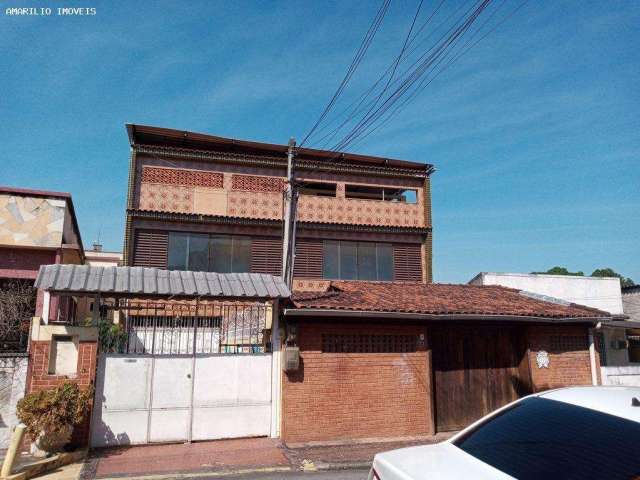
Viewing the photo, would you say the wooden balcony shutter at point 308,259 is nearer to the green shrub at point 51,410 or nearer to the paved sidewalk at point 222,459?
the paved sidewalk at point 222,459

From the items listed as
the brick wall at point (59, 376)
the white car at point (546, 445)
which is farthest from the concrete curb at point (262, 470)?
the white car at point (546, 445)

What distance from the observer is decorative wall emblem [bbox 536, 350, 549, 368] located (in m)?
12.0

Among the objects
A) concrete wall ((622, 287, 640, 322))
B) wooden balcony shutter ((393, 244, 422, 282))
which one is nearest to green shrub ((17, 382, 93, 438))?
wooden balcony shutter ((393, 244, 422, 282))

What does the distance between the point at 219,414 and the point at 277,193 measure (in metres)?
12.3

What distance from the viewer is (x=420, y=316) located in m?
→ 10.6

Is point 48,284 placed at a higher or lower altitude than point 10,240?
lower

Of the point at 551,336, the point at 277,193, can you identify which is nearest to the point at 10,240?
the point at 277,193

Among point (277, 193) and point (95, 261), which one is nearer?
point (277, 193)

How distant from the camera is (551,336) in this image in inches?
483

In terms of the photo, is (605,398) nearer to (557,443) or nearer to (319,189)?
(557,443)

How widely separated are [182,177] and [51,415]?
13062 mm

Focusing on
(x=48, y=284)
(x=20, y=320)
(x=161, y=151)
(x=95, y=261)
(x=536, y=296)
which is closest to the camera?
(x=48, y=284)

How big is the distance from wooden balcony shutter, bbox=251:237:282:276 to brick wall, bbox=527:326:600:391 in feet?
35.4

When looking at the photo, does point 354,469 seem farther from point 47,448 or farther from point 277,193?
point 277,193
